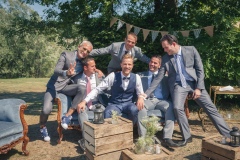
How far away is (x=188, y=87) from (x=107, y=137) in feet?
7.12

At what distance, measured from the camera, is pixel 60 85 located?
514 centimetres

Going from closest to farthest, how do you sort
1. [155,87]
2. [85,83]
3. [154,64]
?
[155,87] → [85,83] → [154,64]

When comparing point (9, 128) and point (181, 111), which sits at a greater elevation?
point (181, 111)

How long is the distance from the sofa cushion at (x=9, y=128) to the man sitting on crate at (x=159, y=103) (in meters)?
2.08

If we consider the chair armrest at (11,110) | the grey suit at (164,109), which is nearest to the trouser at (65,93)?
the chair armrest at (11,110)

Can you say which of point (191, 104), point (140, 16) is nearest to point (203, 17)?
point (140, 16)

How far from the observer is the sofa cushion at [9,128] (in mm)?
3973

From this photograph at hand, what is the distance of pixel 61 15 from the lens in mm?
8953

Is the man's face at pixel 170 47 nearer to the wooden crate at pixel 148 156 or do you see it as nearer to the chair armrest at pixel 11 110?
the wooden crate at pixel 148 156

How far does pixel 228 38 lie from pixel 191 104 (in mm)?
2428

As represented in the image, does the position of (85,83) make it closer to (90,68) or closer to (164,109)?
(90,68)

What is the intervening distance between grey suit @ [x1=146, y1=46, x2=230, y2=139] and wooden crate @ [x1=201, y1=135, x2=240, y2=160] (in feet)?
2.85

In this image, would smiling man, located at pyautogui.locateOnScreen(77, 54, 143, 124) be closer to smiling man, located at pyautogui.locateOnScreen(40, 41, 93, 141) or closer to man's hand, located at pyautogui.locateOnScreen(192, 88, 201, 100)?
smiling man, located at pyautogui.locateOnScreen(40, 41, 93, 141)

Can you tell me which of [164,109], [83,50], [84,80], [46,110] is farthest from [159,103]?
[46,110]
